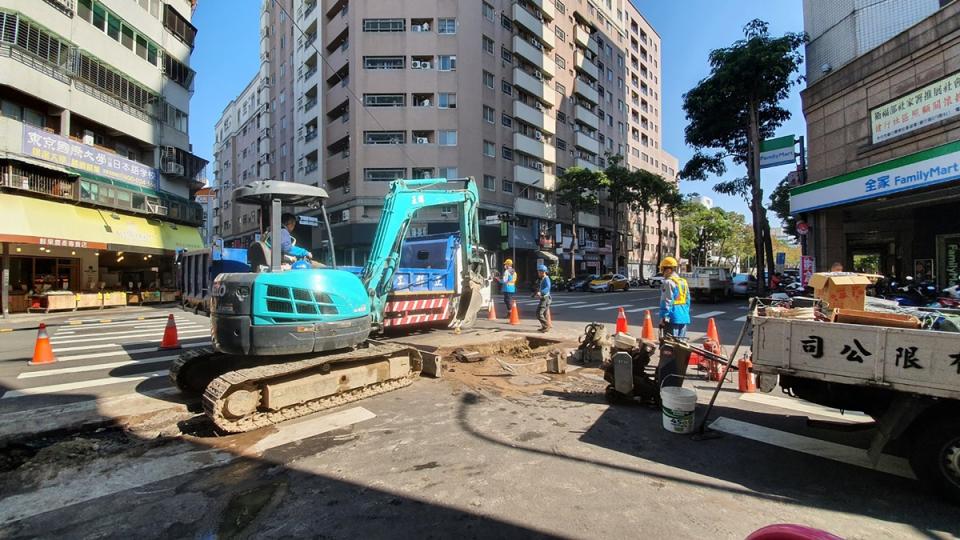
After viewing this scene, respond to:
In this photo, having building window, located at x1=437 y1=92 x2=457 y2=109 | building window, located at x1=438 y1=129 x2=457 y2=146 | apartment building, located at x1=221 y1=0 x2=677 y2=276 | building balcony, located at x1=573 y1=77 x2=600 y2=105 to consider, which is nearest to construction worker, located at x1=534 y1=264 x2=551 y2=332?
apartment building, located at x1=221 y1=0 x2=677 y2=276

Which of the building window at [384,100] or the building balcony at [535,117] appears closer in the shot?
the building window at [384,100]

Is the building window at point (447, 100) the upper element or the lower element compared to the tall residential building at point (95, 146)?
upper

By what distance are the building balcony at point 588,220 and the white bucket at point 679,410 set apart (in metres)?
47.3

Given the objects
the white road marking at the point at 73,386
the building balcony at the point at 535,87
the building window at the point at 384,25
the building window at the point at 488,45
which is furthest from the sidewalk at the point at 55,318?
the building balcony at the point at 535,87

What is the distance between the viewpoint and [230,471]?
12.6ft

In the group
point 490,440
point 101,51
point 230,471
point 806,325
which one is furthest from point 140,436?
point 101,51

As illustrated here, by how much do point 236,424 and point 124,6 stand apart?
2991cm

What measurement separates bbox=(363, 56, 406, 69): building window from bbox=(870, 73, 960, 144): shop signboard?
3086 cm

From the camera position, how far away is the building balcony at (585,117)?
50219 millimetres

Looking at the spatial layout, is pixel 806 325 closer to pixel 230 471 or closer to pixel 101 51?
pixel 230 471

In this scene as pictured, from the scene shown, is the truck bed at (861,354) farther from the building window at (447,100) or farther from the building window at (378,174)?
the building window at (447,100)

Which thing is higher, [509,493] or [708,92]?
[708,92]

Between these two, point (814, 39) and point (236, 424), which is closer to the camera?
point (236, 424)

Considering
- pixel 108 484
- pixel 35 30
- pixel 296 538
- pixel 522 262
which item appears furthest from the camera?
pixel 522 262
